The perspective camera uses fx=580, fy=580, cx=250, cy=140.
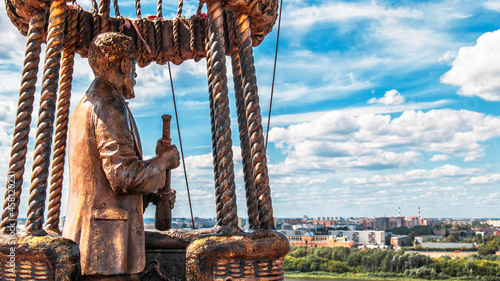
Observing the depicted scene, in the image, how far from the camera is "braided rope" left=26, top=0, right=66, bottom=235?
485 cm

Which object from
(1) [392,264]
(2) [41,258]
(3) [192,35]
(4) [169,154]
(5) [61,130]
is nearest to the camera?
(2) [41,258]

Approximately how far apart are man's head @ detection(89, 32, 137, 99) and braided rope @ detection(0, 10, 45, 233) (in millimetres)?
557

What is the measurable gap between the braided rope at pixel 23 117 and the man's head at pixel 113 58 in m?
0.56

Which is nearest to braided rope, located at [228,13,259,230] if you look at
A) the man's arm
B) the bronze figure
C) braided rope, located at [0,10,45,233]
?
the bronze figure

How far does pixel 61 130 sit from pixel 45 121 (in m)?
0.74

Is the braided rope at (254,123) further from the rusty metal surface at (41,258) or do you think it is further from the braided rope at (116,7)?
the braided rope at (116,7)

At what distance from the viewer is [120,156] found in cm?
464

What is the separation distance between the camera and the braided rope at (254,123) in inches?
201

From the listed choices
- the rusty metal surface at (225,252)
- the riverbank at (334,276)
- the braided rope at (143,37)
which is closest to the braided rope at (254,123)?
the rusty metal surface at (225,252)

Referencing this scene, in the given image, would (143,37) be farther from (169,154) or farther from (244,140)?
(169,154)

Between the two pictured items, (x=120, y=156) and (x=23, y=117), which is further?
(x=23, y=117)

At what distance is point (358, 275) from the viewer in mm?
74250

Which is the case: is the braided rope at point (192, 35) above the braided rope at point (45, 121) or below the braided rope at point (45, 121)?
above

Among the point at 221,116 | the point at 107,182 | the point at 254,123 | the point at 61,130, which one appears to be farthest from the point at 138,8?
the point at 107,182
